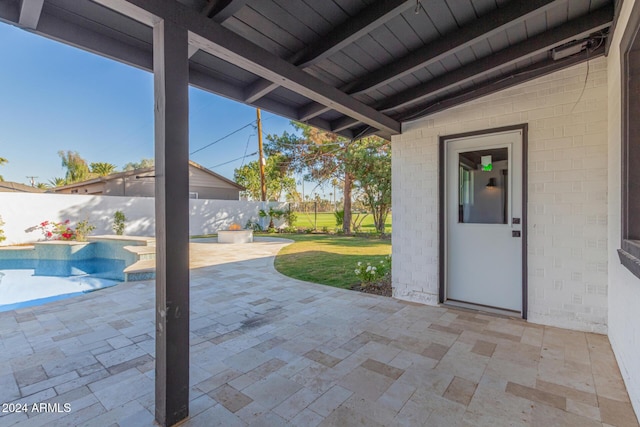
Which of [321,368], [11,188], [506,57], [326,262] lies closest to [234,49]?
[321,368]

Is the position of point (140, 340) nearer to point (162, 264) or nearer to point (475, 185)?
point (162, 264)

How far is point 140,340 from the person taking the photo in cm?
281

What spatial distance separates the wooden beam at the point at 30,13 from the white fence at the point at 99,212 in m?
11.1

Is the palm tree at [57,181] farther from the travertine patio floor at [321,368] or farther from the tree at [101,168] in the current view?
the travertine patio floor at [321,368]

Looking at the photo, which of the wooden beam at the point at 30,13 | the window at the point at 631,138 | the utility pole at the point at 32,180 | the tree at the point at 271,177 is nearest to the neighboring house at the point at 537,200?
the window at the point at 631,138

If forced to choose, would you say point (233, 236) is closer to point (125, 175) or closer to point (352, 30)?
point (125, 175)

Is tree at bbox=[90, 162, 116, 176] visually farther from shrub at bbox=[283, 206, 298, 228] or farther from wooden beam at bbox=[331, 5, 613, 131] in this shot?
wooden beam at bbox=[331, 5, 613, 131]

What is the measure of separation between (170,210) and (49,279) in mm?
6783

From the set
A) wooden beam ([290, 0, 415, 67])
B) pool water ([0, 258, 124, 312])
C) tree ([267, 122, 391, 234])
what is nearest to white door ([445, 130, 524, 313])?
wooden beam ([290, 0, 415, 67])

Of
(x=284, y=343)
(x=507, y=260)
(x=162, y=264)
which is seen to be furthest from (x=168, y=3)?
(x=507, y=260)

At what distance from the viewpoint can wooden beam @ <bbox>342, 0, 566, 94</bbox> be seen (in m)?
2.13

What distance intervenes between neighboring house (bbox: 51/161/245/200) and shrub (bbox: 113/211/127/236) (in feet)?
6.31

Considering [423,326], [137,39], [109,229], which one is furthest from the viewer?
[109,229]

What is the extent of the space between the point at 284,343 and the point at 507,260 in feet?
8.83
